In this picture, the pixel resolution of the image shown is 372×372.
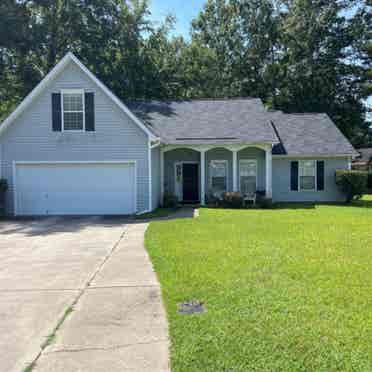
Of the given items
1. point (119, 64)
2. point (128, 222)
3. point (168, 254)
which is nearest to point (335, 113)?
point (119, 64)

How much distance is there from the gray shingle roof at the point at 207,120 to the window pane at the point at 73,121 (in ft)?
11.7

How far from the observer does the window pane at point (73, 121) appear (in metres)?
14.6

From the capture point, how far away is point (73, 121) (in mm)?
14617

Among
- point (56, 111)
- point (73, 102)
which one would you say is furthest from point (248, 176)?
point (56, 111)

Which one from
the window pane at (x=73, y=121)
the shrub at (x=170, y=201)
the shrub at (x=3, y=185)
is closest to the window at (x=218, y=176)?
the shrub at (x=170, y=201)

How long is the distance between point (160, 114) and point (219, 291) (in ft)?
47.8

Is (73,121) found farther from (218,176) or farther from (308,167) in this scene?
(308,167)

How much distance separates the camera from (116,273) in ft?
20.4

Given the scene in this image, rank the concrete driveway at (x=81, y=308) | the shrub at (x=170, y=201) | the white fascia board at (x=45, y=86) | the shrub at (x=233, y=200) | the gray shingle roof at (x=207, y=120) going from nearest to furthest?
1. the concrete driveway at (x=81, y=308)
2. the white fascia board at (x=45, y=86)
3. the shrub at (x=233, y=200)
4. the shrub at (x=170, y=201)
5. the gray shingle roof at (x=207, y=120)

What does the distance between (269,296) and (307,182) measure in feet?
46.7

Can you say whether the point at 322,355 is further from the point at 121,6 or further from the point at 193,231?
the point at 121,6

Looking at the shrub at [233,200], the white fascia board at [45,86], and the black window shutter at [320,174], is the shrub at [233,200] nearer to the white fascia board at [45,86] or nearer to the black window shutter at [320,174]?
the white fascia board at [45,86]

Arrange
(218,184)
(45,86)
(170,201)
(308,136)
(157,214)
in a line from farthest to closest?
(308,136) < (218,184) < (170,201) < (45,86) < (157,214)

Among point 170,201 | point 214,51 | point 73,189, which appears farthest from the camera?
point 214,51
